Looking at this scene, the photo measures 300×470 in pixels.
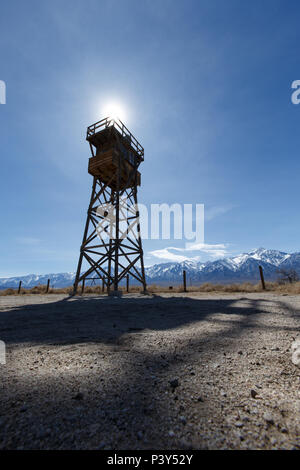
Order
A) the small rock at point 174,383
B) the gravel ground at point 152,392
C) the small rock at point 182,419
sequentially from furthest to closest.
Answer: the small rock at point 174,383
the small rock at point 182,419
the gravel ground at point 152,392

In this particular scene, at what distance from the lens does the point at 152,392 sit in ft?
4.34

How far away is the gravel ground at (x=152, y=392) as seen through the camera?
0.93 m

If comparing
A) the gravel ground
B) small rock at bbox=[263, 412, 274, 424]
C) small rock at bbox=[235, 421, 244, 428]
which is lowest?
the gravel ground

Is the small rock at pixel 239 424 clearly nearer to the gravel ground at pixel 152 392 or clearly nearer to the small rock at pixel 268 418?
the gravel ground at pixel 152 392

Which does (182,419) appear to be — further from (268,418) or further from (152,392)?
(268,418)

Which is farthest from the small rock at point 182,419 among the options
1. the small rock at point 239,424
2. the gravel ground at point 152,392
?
the small rock at point 239,424

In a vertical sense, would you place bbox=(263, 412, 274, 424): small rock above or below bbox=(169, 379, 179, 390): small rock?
above

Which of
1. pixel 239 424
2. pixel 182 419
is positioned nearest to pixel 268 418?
pixel 239 424

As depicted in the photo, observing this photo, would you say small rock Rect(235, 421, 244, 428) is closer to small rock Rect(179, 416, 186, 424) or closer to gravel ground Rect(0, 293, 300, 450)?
gravel ground Rect(0, 293, 300, 450)

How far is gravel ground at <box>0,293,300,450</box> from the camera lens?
93 centimetres

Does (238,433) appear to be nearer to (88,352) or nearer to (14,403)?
(14,403)

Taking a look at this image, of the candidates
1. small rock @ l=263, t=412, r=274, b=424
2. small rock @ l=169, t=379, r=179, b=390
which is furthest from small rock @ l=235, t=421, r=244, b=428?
small rock @ l=169, t=379, r=179, b=390

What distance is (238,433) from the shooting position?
0.96 metres
